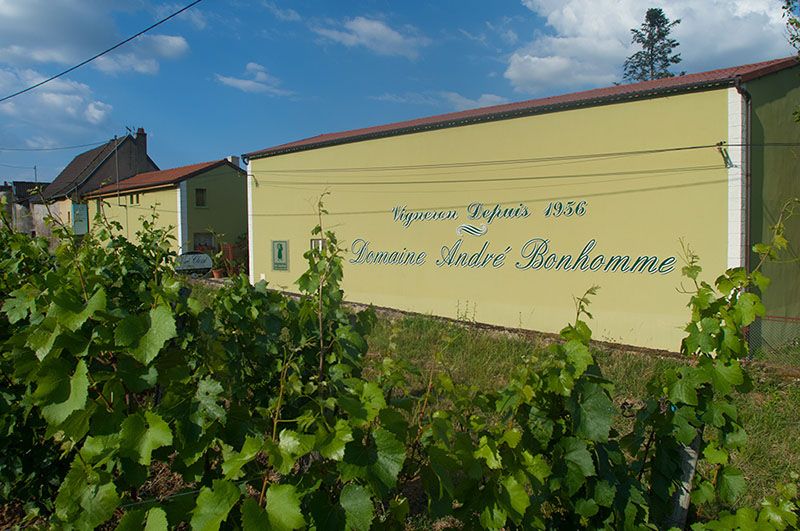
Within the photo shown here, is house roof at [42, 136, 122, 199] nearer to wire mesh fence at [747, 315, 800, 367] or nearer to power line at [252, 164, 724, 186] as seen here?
power line at [252, 164, 724, 186]

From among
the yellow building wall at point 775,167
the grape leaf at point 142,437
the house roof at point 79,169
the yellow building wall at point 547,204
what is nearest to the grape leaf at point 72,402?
the grape leaf at point 142,437

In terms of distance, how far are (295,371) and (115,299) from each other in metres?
0.76

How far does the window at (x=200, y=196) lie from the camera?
27.0 metres

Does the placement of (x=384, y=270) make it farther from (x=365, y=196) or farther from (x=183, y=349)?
(x=183, y=349)

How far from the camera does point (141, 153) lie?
39.5m

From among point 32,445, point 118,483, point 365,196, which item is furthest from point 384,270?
point 118,483

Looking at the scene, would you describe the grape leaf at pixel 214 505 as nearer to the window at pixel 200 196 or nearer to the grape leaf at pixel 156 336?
the grape leaf at pixel 156 336

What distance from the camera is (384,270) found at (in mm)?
14938

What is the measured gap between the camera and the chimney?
129ft

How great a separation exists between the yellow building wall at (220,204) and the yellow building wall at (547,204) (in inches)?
499

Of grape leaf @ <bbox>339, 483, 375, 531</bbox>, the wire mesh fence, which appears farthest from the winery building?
grape leaf @ <bbox>339, 483, 375, 531</bbox>

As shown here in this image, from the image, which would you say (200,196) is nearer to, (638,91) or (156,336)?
(638,91)

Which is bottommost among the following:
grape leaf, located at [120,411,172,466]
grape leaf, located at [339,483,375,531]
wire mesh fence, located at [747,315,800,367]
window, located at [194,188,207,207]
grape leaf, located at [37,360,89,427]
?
wire mesh fence, located at [747,315,800,367]

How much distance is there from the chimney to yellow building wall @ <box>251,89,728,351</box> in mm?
28010
